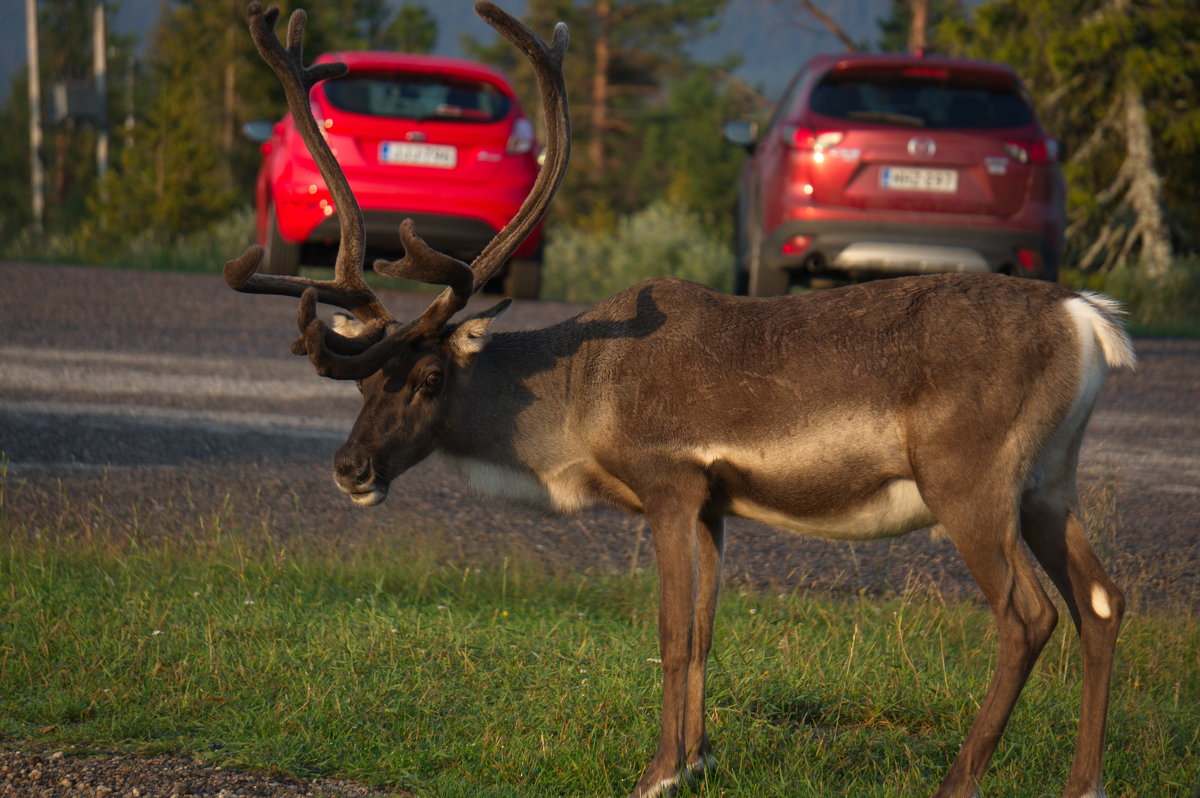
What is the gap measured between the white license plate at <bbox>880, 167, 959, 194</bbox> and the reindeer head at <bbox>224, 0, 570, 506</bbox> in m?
7.02

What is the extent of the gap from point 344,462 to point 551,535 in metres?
2.60

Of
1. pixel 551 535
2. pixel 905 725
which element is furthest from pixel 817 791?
pixel 551 535

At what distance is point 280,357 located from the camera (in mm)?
11766

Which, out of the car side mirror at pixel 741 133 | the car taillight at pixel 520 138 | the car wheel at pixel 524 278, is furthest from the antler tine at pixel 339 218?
the car wheel at pixel 524 278

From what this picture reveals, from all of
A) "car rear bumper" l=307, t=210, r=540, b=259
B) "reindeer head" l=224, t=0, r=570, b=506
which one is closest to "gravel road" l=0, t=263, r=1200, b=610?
"reindeer head" l=224, t=0, r=570, b=506

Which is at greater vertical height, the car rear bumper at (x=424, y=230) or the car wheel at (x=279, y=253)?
the car rear bumper at (x=424, y=230)

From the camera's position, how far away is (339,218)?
5656mm

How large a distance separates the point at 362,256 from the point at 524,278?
360 inches

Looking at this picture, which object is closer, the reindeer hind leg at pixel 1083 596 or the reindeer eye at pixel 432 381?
the reindeer hind leg at pixel 1083 596

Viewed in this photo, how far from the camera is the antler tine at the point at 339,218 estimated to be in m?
5.18

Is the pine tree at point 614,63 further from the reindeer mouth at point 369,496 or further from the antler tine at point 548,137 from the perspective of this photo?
the reindeer mouth at point 369,496

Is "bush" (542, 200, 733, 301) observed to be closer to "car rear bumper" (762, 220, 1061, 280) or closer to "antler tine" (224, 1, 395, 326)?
"car rear bumper" (762, 220, 1061, 280)

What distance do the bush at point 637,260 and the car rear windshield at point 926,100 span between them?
6.36 m

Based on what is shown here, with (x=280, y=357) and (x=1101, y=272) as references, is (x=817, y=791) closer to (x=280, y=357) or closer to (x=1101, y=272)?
(x=280, y=357)
